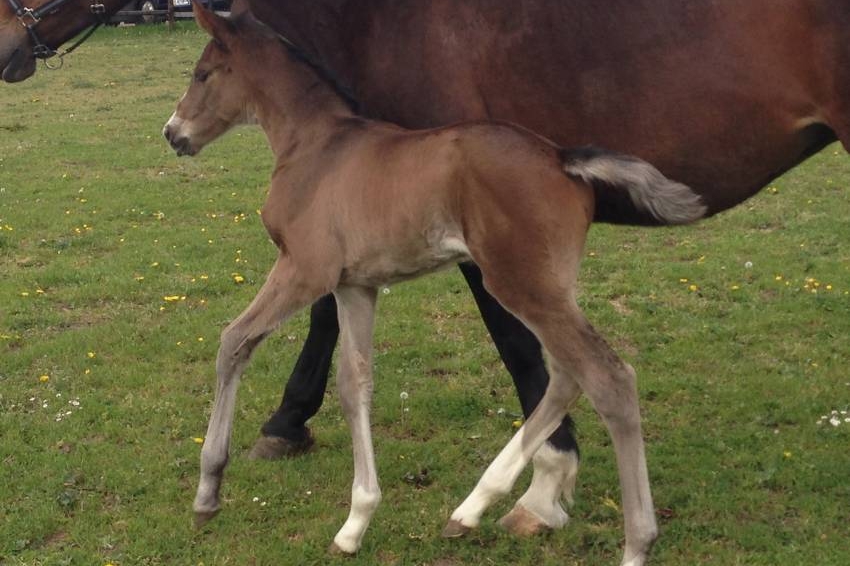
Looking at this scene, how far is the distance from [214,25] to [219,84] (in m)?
0.22

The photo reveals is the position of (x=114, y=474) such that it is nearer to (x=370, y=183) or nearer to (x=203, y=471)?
(x=203, y=471)

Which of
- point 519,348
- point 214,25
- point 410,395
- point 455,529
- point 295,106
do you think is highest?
point 214,25

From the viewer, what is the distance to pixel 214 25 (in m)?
4.06

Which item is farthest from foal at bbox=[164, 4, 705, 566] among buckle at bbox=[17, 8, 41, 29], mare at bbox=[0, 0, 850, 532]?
buckle at bbox=[17, 8, 41, 29]

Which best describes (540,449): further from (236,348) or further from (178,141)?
(178,141)

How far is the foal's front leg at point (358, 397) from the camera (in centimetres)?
387

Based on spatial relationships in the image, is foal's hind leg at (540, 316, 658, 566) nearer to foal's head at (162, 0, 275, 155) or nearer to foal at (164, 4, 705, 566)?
foal at (164, 4, 705, 566)

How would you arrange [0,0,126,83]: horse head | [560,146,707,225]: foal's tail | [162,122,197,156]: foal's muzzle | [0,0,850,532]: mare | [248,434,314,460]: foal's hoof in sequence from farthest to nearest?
1. [248,434,314,460]: foal's hoof
2. [0,0,126,83]: horse head
3. [162,122,197,156]: foal's muzzle
4. [0,0,850,532]: mare
5. [560,146,707,225]: foal's tail

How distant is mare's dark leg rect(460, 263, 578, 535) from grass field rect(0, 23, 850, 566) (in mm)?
95

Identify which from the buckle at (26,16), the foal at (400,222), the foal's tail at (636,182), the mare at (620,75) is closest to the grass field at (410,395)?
the foal at (400,222)

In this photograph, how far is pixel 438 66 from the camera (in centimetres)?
393

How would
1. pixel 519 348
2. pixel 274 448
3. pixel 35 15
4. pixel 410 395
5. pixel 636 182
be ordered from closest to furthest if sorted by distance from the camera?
pixel 636 182 → pixel 519 348 → pixel 35 15 → pixel 274 448 → pixel 410 395

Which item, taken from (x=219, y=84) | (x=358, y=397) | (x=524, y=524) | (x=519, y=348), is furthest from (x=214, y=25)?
(x=524, y=524)

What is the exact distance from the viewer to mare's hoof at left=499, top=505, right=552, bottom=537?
403 centimetres
